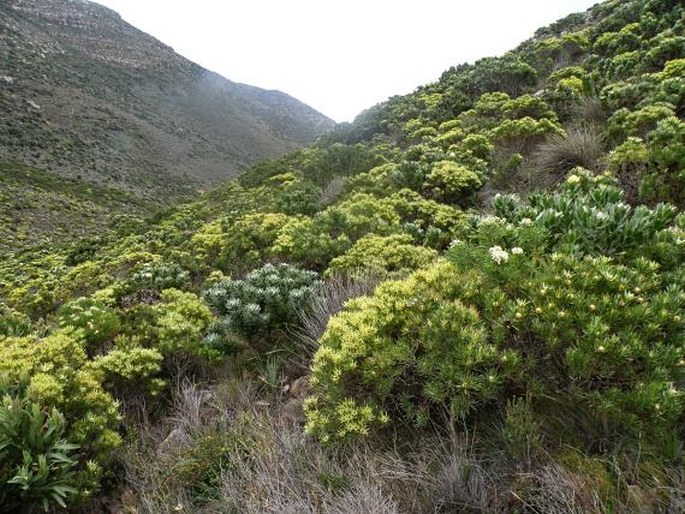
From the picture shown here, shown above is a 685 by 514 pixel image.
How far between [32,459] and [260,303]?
2225 millimetres

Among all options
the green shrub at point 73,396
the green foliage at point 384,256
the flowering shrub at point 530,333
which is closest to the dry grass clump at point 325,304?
the green foliage at point 384,256

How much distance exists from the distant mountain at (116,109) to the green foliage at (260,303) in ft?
120

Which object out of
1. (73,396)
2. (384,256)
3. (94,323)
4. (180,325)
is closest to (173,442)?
(73,396)

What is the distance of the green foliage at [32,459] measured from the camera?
2572 millimetres

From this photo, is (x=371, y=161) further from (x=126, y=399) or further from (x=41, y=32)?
(x=41, y=32)

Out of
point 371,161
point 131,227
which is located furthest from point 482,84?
point 131,227

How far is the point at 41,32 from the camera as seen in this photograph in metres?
56.1

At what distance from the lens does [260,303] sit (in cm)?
448

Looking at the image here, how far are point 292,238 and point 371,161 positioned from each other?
496cm

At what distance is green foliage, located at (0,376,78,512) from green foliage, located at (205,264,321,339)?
1.73m

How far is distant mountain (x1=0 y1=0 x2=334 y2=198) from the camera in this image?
38.5m

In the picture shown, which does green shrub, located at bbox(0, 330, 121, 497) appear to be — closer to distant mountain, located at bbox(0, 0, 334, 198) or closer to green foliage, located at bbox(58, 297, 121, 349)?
green foliage, located at bbox(58, 297, 121, 349)

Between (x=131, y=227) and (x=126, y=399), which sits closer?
(x=126, y=399)

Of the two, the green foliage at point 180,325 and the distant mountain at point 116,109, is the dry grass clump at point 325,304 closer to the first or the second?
the green foliage at point 180,325
